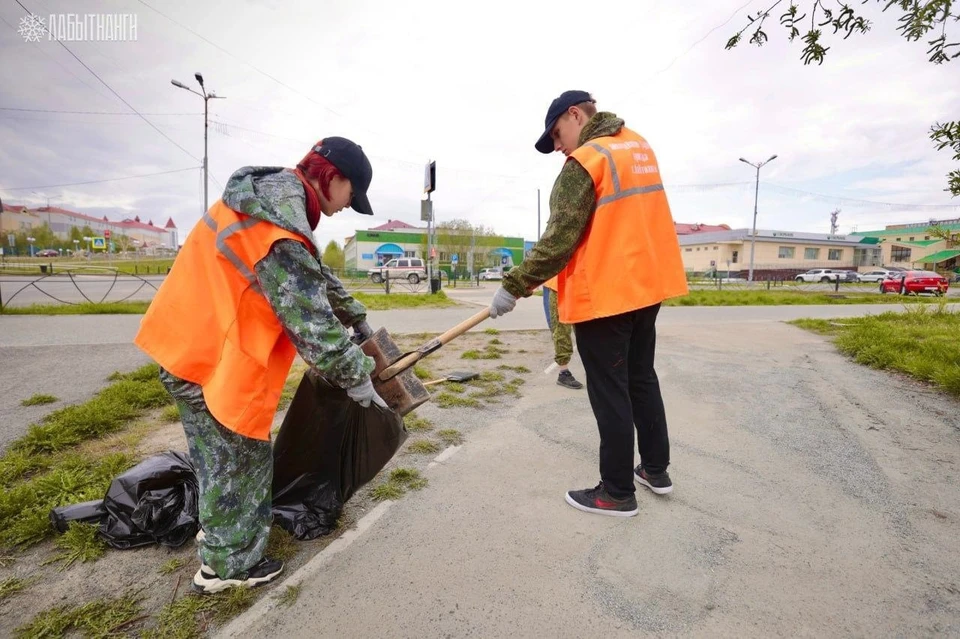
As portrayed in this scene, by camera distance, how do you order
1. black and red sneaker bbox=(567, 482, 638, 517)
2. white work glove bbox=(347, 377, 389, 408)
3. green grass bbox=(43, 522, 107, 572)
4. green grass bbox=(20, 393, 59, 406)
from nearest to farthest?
white work glove bbox=(347, 377, 389, 408) → green grass bbox=(43, 522, 107, 572) → black and red sneaker bbox=(567, 482, 638, 517) → green grass bbox=(20, 393, 59, 406)

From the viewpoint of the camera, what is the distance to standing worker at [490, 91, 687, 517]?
2.19 m

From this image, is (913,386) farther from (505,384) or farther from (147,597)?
(147,597)

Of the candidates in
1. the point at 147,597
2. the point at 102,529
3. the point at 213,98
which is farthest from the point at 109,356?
the point at 213,98

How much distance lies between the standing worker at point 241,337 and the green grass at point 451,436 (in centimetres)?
148

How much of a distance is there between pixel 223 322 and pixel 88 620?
109 centimetres

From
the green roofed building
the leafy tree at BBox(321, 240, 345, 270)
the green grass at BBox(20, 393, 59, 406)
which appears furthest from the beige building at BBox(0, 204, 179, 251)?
the green grass at BBox(20, 393, 59, 406)

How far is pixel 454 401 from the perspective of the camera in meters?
4.09

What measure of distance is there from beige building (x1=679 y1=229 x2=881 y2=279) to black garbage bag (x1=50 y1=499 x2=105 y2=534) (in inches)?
2121

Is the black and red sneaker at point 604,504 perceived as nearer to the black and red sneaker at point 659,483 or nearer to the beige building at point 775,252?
the black and red sneaker at point 659,483

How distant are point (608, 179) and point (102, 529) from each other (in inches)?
108

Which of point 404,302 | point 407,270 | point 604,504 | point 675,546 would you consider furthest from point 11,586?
point 407,270

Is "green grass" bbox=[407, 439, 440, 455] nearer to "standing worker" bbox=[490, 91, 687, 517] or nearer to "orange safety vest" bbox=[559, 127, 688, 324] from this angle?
"standing worker" bbox=[490, 91, 687, 517]

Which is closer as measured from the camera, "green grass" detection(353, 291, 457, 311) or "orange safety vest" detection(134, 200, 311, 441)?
"orange safety vest" detection(134, 200, 311, 441)

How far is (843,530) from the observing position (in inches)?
84.9
